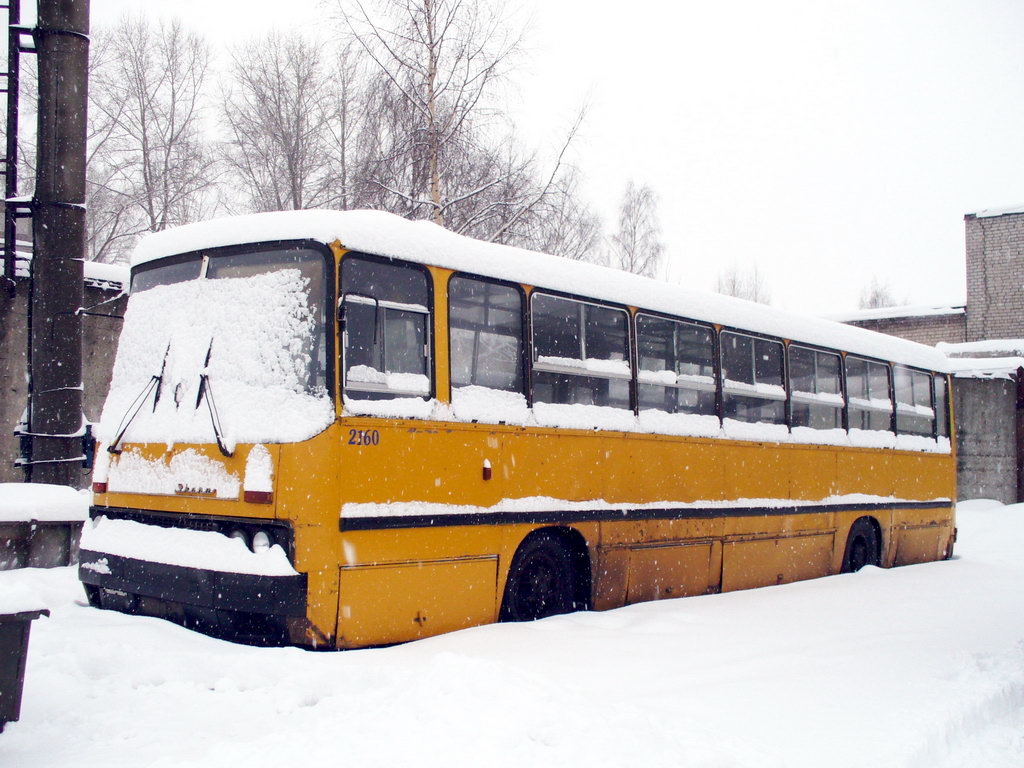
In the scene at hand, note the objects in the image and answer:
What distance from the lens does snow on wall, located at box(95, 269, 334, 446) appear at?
5969mm

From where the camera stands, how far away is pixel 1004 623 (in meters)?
8.06

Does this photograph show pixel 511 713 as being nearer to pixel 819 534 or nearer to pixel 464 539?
pixel 464 539

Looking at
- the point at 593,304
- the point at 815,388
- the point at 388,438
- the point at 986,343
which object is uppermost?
the point at 986,343

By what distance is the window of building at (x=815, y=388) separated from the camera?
35.3 feet

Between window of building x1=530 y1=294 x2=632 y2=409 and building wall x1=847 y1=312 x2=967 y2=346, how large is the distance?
22924 mm

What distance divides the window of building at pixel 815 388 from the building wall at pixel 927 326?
19.0m

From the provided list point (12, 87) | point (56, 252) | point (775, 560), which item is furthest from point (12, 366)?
point (775, 560)

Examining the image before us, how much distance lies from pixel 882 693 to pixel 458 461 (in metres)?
2.93

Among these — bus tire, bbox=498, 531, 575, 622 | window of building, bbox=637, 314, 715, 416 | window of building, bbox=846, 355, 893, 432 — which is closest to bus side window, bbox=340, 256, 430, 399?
bus tire, bbox=498, 531, 575, 622

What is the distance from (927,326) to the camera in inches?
1198

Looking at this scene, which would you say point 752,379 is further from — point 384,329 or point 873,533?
point 384,329

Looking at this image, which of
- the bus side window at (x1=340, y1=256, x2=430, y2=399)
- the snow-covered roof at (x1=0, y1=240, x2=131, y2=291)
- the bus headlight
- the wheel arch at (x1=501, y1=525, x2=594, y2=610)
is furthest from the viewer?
the snow-covered roof at (x1=0, y1=240, x2=131, y2=291)

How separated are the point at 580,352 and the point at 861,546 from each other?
5.92 m

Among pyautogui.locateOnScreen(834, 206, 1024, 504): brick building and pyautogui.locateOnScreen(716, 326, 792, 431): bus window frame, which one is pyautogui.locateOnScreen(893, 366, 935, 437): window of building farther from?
pyautogui.locateOnScreen(834, 206, 1024, 504): brick building
